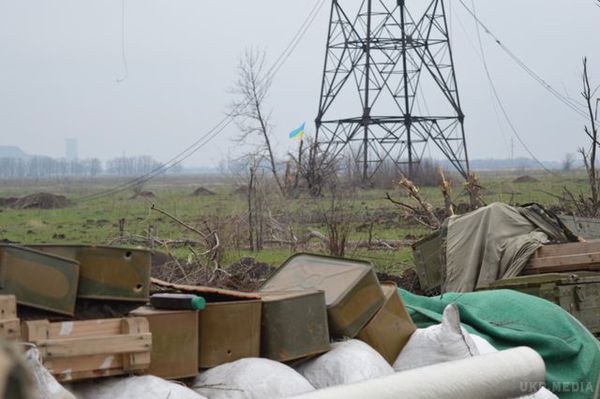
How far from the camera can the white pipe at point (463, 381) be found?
216cm

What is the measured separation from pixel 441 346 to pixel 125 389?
6.25 ft

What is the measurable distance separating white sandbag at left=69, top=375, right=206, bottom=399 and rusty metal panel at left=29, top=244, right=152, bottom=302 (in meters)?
0.44

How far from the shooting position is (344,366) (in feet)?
14.1

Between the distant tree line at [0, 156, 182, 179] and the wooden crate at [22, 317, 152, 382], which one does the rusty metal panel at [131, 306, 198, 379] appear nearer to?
the wooden crate at [22, 317, 152, 382]

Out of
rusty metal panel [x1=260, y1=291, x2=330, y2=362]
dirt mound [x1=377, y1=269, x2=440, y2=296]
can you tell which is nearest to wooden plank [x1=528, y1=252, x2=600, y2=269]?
dirt mound [x1=377, y1=269, x2=440, y2=296]

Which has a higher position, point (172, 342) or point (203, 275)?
point (172, 342)

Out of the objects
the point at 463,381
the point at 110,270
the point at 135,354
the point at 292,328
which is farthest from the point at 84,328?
the point at 463,381

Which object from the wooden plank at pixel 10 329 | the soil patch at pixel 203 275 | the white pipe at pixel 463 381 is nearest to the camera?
the white pipe at pixel 463 381

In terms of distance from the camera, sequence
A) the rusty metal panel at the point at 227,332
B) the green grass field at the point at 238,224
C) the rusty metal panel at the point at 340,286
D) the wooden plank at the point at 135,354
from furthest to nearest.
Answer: the green grass field at the point at 238,224
the rusty metal panel at the point at 340,286
the rusty metal panel at the point at 227,332
the wooden plank at the point at 135,354

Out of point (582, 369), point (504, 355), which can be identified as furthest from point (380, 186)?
point (504, 355)

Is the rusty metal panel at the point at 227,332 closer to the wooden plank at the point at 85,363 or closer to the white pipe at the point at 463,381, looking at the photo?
the wooden plank at the point at 85,363

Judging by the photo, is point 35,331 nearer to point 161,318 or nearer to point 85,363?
point 85,363

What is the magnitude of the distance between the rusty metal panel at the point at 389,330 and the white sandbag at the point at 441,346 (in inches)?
2.4

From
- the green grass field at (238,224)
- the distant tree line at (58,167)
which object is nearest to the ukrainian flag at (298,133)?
the green grass field at (238,224)
